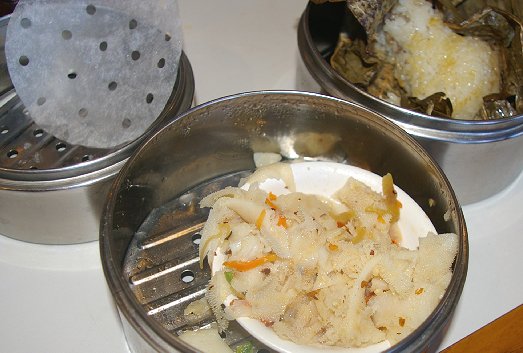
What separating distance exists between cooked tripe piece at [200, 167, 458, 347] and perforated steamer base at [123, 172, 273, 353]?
8 cm

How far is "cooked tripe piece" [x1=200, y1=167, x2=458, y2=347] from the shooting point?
934 mm

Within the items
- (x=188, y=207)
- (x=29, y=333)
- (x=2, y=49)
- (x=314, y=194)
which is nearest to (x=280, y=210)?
(x=314, y=194)

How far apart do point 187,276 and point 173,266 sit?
0.03 m

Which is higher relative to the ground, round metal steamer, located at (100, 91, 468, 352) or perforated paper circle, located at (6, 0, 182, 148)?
perforated paper circle, located at (6, 0, 182, 148)

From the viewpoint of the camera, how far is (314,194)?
45.9 inches

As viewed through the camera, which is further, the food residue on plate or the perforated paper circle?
the food residue on plate

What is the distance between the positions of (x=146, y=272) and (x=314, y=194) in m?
0.34

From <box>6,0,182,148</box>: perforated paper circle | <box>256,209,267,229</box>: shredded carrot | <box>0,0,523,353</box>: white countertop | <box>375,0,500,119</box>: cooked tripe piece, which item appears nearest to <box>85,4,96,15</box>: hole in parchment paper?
<box>6,0,182,148</box>: perforated paper circle

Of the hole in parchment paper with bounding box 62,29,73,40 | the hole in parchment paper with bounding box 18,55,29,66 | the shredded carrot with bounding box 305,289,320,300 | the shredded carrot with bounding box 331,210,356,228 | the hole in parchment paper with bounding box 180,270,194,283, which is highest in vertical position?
the hole in parchment paper with bounding box 62,29,73,40

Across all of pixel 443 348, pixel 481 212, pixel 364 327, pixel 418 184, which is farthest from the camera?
pixel 481 212

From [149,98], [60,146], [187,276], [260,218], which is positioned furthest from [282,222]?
[60,146]

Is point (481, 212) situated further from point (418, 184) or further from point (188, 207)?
point (188, 207)

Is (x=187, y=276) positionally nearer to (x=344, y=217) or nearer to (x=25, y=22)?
(x=344, y=217)

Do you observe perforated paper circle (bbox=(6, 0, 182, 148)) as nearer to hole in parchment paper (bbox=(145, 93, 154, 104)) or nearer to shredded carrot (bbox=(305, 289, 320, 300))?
hole in parchment paper (bbox=(145, 93, 154, 104))
